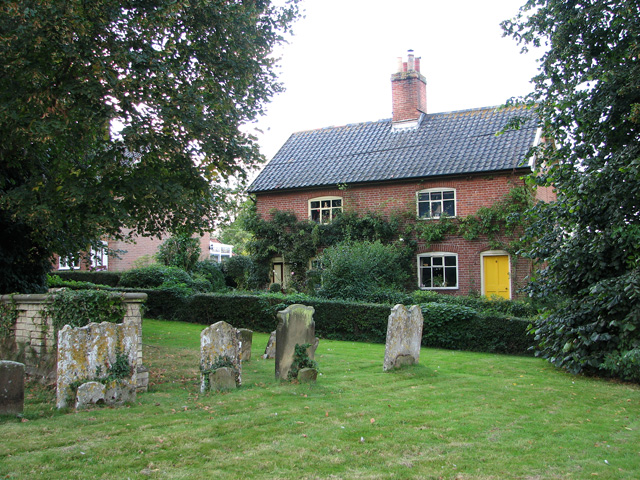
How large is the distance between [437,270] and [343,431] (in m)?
18.6

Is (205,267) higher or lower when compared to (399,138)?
lower

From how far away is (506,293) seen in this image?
23547mm

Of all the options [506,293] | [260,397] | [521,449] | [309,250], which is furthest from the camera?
[309,250]

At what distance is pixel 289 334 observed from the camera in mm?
10344

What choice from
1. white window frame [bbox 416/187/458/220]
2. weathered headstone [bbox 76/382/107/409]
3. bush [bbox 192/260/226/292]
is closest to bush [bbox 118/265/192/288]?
bush [bbox 192/260/226/292]

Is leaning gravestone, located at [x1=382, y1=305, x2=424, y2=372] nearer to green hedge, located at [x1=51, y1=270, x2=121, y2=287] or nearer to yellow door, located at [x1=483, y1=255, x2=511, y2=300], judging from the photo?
yellow door, located at [x1=483, y1=255, x2=511, y2=300]

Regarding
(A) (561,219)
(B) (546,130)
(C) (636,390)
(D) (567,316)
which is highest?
(B) (546,130)

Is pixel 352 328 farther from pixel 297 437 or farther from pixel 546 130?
pixel 297 437

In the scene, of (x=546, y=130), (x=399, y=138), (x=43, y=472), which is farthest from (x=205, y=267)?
(x=43, y=472)

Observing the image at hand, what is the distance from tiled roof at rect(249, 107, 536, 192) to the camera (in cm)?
2473

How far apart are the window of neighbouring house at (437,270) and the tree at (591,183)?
36.8 feet

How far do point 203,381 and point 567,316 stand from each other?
824 cm

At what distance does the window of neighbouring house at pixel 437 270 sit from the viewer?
24.8 m

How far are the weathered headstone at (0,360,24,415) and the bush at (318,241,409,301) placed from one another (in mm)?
14234
